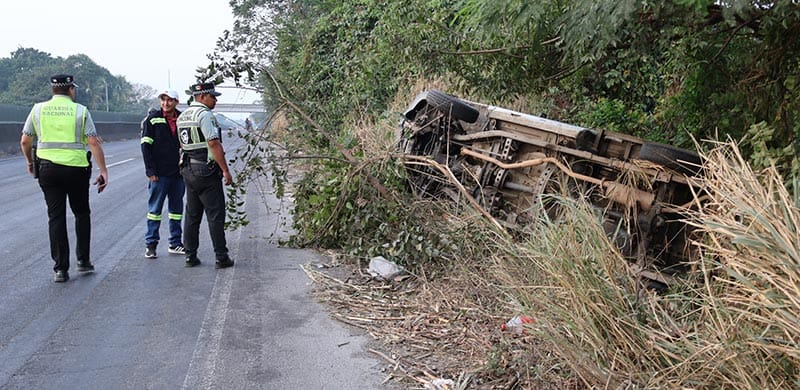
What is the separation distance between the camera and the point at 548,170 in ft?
23.3

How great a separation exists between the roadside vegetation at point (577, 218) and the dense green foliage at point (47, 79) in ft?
180

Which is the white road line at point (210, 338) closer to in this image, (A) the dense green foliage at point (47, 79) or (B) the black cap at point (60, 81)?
(B) the black cap at point (60, 81)

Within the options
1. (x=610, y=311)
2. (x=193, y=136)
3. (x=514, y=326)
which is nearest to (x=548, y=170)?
(x=514, y=326)

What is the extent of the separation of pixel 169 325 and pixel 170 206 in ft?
10.1

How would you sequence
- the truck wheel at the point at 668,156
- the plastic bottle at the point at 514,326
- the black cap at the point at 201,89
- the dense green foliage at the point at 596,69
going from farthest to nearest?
the black cap at the point at 201,89 → the truck wheel at the point at 668,156 → the dense green foliage at the point at 596,69 → the plastic bottle at the point at 514,326

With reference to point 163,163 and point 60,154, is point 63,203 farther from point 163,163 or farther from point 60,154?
point 163,163

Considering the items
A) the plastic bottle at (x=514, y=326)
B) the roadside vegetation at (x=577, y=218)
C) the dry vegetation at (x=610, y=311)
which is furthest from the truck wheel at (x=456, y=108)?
the plastic bottle at (x=514, y=326)

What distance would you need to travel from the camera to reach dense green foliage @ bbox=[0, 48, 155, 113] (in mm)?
60281

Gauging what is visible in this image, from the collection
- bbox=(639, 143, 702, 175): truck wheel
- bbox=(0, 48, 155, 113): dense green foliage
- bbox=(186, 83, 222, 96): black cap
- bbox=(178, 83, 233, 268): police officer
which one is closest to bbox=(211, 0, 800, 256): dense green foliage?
bbox=(639, 143, 702, 175): truck wheel

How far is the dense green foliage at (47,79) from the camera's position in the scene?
198 feet

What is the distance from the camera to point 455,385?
4.43 meters

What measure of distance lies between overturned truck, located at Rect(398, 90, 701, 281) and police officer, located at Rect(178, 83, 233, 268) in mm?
2045

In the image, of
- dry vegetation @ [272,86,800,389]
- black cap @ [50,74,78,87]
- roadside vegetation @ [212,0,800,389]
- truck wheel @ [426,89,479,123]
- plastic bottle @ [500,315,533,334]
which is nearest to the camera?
dry vegetation @ [272,86,800,389]

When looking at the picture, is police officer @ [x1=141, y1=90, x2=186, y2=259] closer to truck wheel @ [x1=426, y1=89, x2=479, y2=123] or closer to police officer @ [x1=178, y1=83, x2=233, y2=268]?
police officer @ [x1=178, y1=83, x2=233, y2=268]
